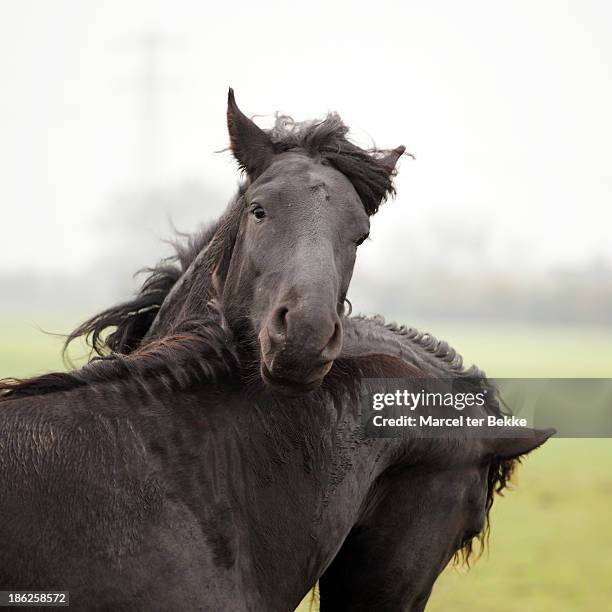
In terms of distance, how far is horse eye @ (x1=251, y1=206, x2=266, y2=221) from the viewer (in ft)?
10.4

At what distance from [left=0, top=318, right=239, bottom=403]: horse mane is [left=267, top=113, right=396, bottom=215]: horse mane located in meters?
0.73

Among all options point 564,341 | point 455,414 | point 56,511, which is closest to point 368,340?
point 455,414

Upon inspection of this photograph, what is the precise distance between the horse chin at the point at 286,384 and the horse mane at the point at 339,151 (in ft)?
2.89

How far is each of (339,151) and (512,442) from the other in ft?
4.95

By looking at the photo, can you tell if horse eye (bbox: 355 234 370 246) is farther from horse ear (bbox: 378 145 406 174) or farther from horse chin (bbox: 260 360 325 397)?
horse chin (bbox: 260 360 325 397)

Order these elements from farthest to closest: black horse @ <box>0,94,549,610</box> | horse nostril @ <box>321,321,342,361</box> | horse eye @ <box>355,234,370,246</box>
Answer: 1. horse eye @ <box>355,234,370,246</box>
2. horse nostril @ <box>321,321,342,361</box>
3. black horse @ <box>0,94,549,610</box>

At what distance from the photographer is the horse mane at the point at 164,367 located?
2.87m

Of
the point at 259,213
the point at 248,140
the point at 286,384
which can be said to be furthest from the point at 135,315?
the point at 286,384

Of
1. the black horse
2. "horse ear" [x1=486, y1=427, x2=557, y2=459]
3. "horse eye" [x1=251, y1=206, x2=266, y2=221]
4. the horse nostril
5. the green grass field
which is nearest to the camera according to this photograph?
the black horse

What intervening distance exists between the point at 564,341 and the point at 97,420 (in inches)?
1537

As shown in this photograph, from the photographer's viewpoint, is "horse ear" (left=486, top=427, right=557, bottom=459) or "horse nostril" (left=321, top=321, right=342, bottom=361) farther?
"horse ear" (left=486, top=427, right=557, bottom=459)

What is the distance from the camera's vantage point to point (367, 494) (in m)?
3.48

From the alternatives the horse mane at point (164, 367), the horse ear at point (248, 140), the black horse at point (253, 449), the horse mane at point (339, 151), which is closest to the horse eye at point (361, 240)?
the black horse at point (253, 449)

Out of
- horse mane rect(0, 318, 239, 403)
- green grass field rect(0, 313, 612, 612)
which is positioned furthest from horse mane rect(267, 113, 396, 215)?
green grass field rect(0, 313, 612, 612)
